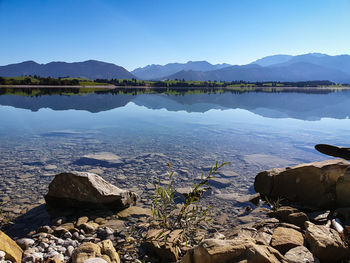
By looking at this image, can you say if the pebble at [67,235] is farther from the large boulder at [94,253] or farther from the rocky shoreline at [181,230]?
the large boulder at [94,253]

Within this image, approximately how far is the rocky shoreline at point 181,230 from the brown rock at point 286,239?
0.08ft

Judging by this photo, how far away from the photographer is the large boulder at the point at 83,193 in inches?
374

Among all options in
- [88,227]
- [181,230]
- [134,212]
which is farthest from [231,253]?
[134,212]

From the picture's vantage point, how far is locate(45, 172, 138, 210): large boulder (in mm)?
9508

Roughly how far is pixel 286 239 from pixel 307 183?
480cm

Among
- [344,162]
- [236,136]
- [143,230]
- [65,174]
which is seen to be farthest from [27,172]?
[236,136]

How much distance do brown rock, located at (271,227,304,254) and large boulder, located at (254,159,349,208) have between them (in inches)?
150

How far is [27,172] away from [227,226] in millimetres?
11030

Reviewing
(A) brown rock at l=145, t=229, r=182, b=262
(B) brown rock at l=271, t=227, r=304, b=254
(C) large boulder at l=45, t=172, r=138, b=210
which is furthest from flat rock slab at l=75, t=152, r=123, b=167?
(B) brown rock at l=271, t=227, r=304, b=254

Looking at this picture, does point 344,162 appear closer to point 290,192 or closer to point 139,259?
point 290,192

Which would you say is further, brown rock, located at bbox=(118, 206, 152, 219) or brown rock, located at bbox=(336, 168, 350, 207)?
brown rock, located at bbox=(118, 206, 152, 219)

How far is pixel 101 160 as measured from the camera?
1616cm

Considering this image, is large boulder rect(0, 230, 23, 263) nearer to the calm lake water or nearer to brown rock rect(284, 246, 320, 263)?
the calm lake water

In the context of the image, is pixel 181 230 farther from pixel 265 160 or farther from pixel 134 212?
pixel 265 160
